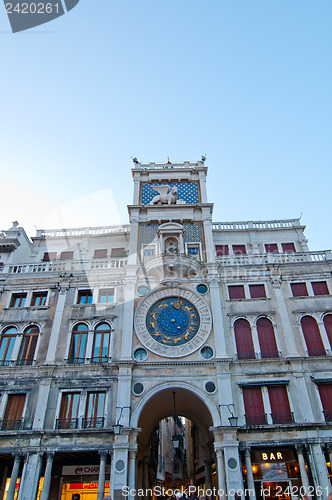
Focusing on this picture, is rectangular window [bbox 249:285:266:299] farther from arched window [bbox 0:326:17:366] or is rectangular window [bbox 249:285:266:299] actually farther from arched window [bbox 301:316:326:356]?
arched window [bbox 0:326:17:366]

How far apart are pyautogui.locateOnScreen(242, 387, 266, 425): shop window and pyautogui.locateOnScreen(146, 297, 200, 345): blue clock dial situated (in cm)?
504

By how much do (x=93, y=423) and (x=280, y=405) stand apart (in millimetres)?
11483

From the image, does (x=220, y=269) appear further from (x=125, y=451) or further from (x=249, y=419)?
(x=125, y=451)

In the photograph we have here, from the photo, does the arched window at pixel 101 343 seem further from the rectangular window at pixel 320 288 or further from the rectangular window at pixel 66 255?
the rectangular window at pixel 320 288

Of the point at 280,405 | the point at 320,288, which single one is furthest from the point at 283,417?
the point at 320,288

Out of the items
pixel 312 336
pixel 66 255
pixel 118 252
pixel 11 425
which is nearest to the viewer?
pixel 11 425

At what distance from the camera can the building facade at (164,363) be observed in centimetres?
2114

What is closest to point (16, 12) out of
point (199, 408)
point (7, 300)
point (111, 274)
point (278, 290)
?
point (111, 274)

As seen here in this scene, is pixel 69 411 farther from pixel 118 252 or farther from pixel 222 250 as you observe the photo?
pixel 222 250

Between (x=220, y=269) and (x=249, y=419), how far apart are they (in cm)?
1050

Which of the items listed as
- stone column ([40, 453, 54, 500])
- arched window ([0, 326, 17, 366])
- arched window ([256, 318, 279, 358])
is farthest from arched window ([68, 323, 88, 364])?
arched window ([256, 318, 279, 358])

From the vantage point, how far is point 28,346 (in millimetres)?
25062

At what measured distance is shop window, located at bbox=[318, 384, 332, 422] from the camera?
21.8 meters

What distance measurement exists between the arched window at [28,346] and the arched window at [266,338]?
15.5m
